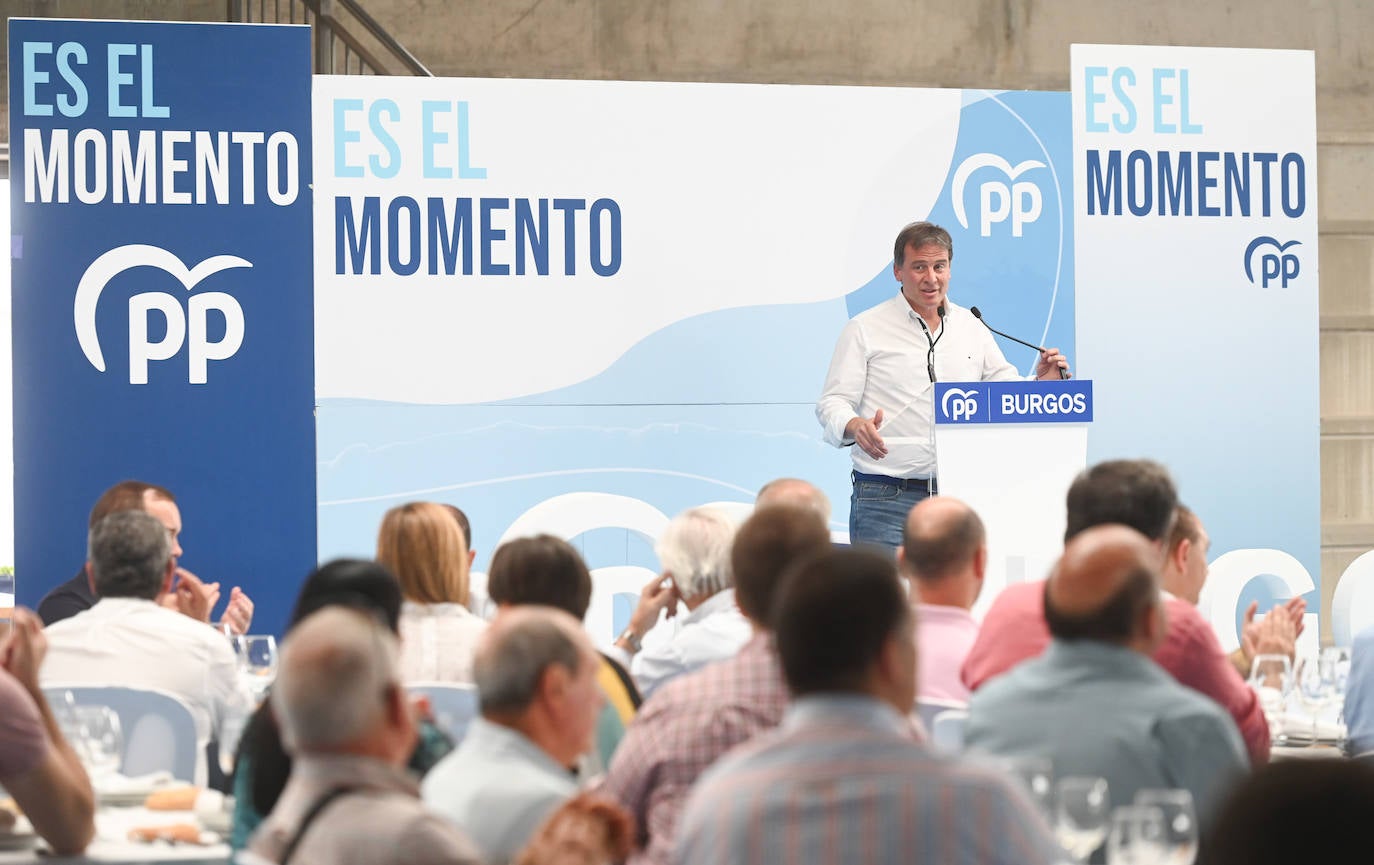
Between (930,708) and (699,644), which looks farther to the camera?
(699,644)

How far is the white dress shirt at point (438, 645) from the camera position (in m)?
4.19

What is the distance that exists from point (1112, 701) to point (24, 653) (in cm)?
193

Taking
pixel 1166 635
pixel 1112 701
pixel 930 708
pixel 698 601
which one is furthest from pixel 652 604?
pixel 1112 701

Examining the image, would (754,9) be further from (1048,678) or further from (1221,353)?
(1048,678)

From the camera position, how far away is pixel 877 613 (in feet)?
7.26

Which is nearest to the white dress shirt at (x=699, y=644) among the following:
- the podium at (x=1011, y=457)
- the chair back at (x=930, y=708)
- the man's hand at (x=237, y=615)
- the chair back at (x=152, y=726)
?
the chair back at (x=930, y=708)

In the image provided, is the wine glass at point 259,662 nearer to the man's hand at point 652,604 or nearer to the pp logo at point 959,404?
the man's hand at point 652,604

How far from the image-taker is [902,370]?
7.17 m

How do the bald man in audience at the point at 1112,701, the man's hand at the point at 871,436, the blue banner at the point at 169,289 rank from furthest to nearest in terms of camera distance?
the blue banner at the point at 169,289 → the man's hand at the point at 871,436 → the bald man in audience at the point at 1112,701

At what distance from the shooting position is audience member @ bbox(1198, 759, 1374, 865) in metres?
1.34

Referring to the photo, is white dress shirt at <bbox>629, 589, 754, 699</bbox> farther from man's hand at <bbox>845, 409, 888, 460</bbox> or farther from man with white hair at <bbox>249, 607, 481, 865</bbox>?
man's hand at <bbox>845, 409, 888, 460</bbox>

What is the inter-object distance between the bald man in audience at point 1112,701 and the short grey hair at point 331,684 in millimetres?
1143

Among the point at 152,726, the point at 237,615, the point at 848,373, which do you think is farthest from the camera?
the point at 848,373

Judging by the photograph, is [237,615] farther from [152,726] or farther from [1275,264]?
Answer: [1275,264]
